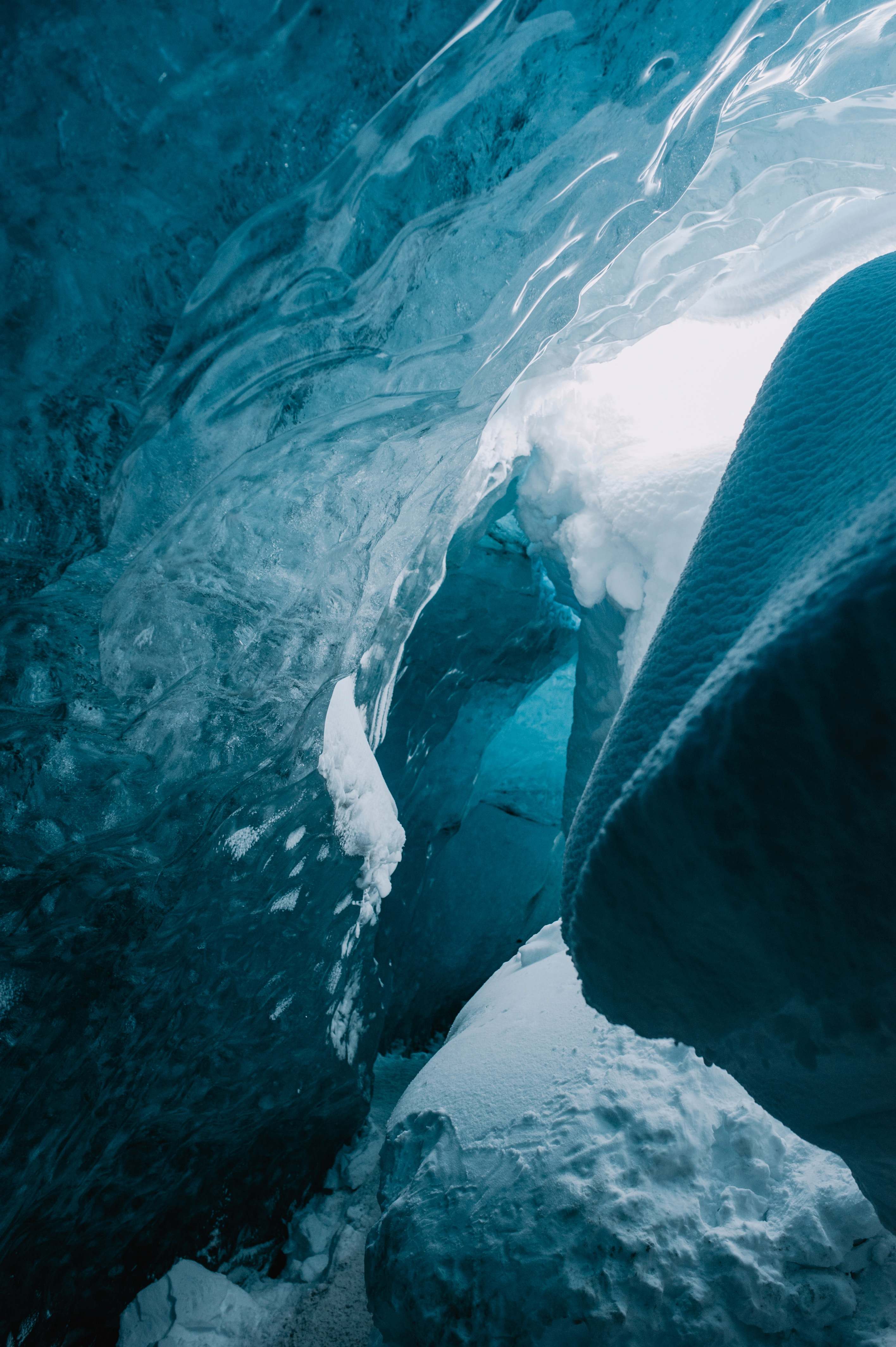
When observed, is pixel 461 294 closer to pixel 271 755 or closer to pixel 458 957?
pixel 271 755

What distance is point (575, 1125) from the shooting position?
5.52ft

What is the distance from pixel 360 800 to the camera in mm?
2574

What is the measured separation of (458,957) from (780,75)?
3.86 meters

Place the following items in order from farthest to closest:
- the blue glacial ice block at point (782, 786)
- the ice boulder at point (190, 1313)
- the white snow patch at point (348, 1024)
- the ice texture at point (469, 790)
Result: the ice texture at point (469, 790), the white snow patch at point (348, 1024), the ice boulder at point (190, 1313), the blue glacial ice block at point (782, 786)

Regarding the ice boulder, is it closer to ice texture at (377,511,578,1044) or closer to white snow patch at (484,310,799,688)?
ice texture at (377,511,578,1044)

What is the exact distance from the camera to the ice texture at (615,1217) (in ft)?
4.39

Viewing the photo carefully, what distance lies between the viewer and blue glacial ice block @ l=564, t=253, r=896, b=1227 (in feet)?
2.07

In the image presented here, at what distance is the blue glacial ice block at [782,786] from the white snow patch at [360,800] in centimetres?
154

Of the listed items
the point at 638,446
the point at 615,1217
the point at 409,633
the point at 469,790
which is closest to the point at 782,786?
the point at 615,1217

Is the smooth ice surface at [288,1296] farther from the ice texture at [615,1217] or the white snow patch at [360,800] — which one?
the white snow patch at [360,800]

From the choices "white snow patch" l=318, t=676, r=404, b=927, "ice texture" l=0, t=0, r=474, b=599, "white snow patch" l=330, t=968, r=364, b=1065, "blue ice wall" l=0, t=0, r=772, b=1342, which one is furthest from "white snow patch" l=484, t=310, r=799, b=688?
"white snow patch" l=330, t=968, r=364, b=1065

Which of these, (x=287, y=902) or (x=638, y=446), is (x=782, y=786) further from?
(x=638, y=446)

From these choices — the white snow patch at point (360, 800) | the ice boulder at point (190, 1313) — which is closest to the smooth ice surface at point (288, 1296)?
the ice boulder at point (190, 1313)

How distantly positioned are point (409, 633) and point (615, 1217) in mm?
1951
